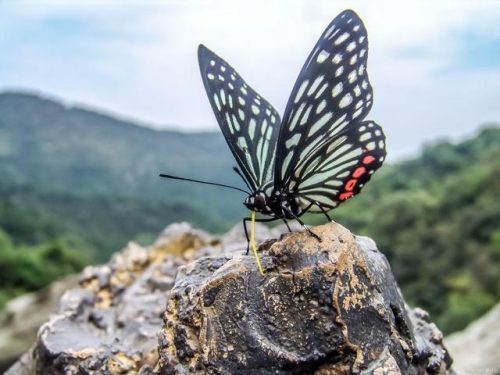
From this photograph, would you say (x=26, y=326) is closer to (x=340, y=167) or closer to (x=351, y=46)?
(x=340, y=167)

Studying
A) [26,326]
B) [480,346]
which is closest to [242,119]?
[480,346]

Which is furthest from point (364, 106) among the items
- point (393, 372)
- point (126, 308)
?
point (126, 308)

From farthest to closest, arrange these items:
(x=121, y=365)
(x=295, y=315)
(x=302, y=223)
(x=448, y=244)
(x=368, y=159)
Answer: (x=448, y=244), (x=121, y=365), (x=368, y=159), (x=302, y=223), (x=295, y=315)

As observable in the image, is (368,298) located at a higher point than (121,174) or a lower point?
higher

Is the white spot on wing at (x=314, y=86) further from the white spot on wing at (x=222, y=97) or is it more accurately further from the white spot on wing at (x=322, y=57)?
the white spot on wing at (x=222, y=97)

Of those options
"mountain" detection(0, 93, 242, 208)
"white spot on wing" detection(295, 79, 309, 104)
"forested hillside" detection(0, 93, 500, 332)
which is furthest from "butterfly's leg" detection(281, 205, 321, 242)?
"mountain" detection(0, 93, 242, 208)

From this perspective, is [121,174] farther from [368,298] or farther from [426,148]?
[368,298]

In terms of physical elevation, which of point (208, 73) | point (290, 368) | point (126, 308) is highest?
point (208, 73)

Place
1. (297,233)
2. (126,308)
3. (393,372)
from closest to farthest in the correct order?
(393,372)
(297,233)
(126,308)
